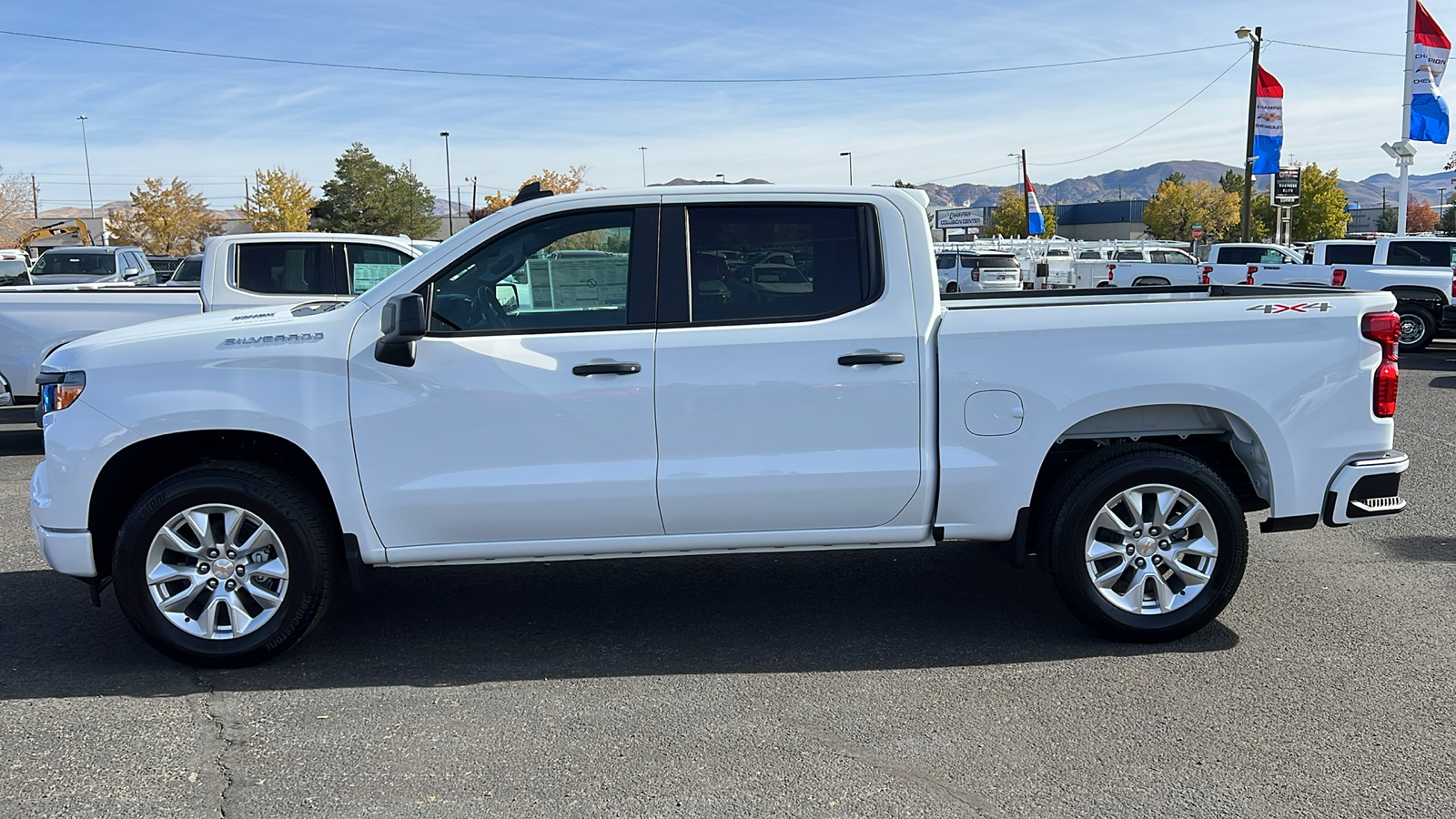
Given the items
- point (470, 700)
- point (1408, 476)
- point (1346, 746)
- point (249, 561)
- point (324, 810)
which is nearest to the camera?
point (324, 810)

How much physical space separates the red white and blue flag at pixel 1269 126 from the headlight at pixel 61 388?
3438cm

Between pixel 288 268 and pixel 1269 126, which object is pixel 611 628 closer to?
pixel 288 268

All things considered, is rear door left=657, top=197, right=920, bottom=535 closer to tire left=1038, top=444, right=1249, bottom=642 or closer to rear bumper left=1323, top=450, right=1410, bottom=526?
tire left=1038, top=444, right=1249, bottom=642

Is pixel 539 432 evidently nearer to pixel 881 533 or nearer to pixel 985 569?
pixel 881 533

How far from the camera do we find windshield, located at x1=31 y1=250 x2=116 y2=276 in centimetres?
2681

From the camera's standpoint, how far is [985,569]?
6141 mm

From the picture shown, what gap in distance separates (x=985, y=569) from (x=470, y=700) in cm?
291

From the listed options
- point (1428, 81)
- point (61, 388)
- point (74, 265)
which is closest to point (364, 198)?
point (74, 265)

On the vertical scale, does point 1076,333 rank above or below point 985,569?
above

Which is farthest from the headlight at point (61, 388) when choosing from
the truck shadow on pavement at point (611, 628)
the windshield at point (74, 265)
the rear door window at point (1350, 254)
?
the windshield at point (74, 265)

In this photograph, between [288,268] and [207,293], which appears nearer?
[207,293]

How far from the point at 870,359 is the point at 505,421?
1.48 metres

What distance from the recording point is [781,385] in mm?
4672

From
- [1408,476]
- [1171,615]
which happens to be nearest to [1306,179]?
[1408,476]
